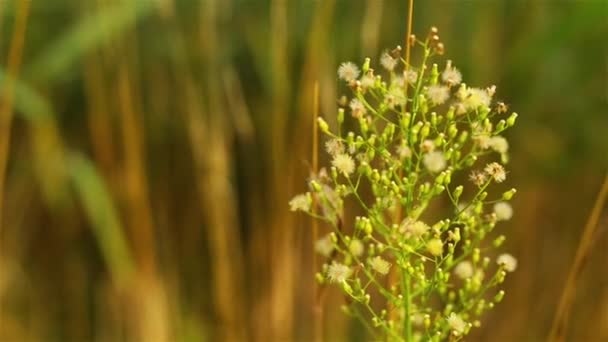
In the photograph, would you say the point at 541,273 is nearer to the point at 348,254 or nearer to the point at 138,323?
the point at 138,323

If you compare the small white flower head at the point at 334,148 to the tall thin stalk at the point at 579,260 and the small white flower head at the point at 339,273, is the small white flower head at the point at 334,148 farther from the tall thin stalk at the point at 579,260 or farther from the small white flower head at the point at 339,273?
the tall thin stalk at the point at 579,260

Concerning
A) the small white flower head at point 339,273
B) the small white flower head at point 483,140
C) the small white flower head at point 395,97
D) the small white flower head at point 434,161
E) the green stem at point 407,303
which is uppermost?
the small white flower head at point 395,97

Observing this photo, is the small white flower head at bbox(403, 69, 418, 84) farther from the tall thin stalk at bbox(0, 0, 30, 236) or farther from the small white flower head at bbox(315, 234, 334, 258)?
Result: the tall thin stalk at bbox(0, 0, 30, 236)

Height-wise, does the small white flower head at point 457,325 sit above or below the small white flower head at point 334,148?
below

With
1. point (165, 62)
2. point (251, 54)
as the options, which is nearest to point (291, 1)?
point (251, 54)

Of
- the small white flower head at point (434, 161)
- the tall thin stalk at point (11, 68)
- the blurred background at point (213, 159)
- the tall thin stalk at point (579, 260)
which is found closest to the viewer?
the small white flower head at point (434, 161)

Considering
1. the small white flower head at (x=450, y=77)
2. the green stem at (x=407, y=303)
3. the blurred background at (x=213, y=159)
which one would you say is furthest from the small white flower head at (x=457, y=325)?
the blurred background at (x=213, y=159)

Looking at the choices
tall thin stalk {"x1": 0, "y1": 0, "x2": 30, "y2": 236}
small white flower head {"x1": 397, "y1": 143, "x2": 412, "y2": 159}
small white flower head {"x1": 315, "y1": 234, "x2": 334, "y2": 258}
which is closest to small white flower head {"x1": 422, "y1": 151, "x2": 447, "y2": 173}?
small white flower head {"x1": 397, "y1": 143, "x2": 412, "y2": 159}
